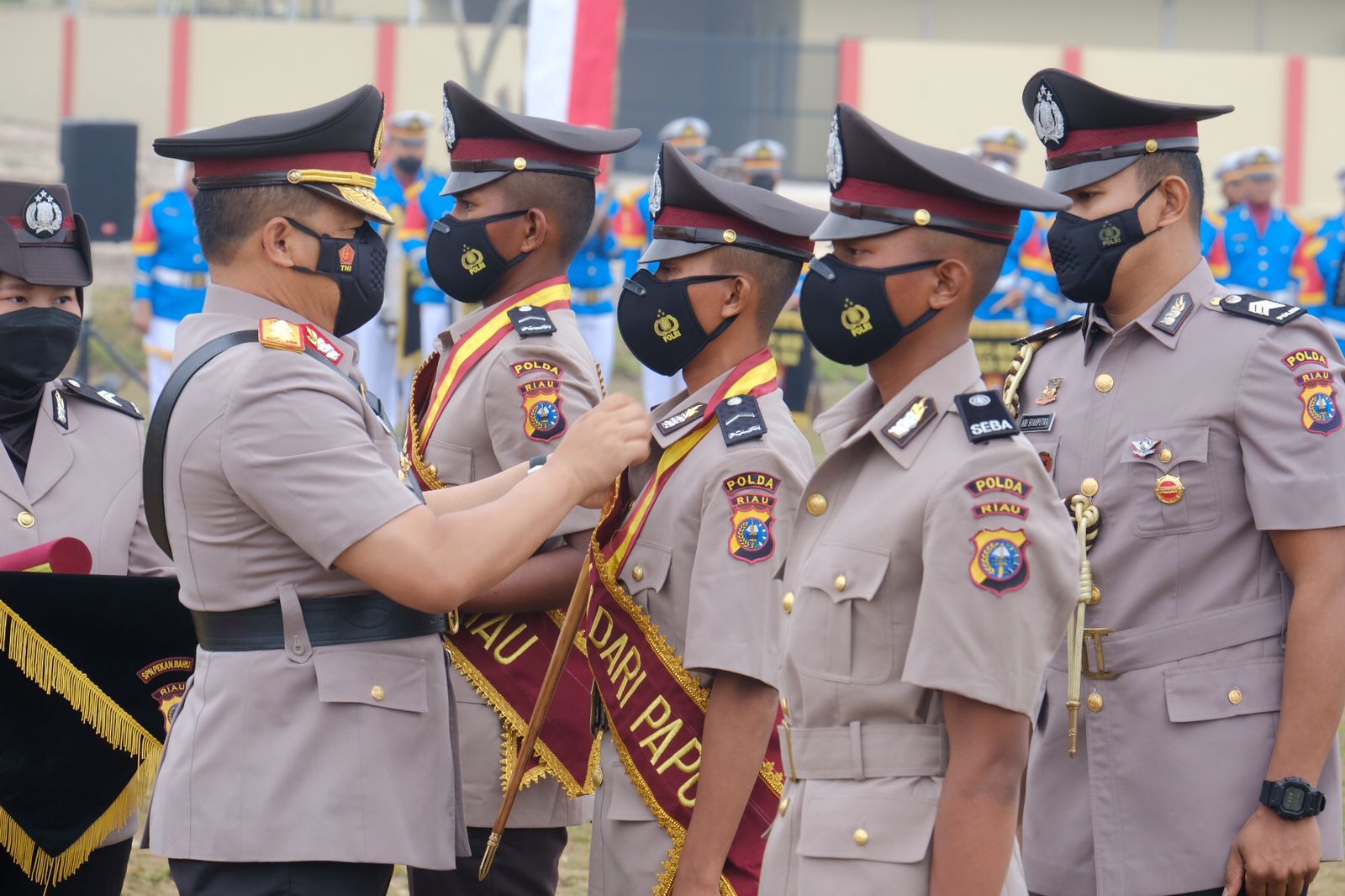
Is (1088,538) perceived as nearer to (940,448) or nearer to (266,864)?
(940,448)

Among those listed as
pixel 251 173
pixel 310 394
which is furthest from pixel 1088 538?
pixel 251 173

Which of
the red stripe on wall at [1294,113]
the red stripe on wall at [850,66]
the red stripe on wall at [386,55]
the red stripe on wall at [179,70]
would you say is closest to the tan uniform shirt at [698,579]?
the red stripe on wall at [386,55]

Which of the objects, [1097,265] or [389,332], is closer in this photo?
[1097,265]

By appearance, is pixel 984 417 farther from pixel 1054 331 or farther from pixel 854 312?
pixel 1054 331

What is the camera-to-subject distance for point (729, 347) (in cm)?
365

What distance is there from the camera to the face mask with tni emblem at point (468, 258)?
430cm

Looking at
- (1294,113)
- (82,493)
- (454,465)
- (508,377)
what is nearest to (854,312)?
(508,377)

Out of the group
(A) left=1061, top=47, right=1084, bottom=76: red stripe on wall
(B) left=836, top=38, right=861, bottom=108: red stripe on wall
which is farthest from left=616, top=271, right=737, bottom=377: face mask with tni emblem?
(A) left=1061, top=47, right=1084, bottom=76: red stripe on wall

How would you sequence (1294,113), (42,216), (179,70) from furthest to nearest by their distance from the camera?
(1294,113)
(179,70)
(42,216)

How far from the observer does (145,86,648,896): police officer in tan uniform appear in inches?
119

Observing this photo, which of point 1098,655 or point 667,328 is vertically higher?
point 667,328

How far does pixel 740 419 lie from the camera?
340cm

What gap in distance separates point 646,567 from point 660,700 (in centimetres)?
28

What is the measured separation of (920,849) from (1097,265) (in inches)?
56.0
